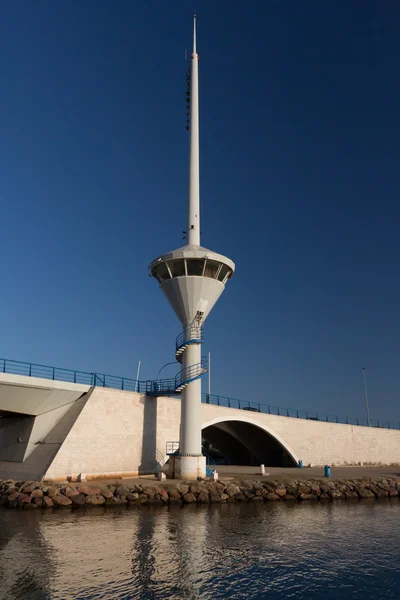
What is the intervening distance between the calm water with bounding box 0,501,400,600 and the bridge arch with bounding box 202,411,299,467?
2397 cm

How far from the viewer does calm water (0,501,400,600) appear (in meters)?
13.4

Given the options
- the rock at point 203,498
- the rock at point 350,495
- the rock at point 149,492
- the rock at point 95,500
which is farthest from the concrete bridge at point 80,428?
the rock at point 350,495

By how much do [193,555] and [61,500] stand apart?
1176 centimetres

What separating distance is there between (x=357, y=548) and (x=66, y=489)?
1570 cm

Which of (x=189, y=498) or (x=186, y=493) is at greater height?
(x=186, y=493)

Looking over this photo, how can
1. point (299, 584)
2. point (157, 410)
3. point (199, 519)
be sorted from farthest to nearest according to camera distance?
point (157, 410) → point (199, 519) → point (299, 584)

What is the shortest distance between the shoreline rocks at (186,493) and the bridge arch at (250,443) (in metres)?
13.7

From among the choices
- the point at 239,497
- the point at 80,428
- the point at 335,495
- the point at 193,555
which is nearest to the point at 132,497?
the point at 80,428

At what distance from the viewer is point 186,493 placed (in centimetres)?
2858

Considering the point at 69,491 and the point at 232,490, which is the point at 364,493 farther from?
the point at 69,491

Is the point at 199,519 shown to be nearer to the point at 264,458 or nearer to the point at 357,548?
the point at 357,548

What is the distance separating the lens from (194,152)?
39.9 m

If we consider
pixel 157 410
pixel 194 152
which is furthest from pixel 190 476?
pixel 194 152

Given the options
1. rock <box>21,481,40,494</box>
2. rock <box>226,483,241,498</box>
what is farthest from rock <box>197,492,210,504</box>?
rock <box>21,481,40,494</box>
